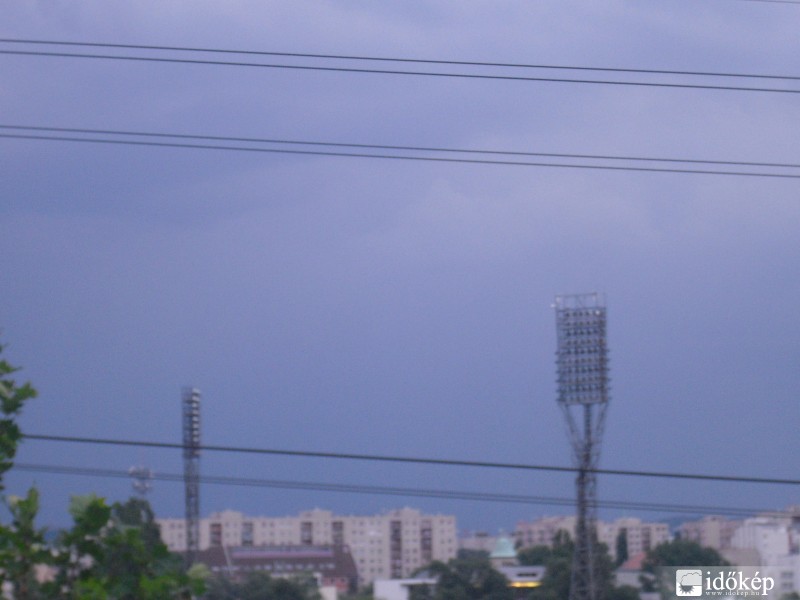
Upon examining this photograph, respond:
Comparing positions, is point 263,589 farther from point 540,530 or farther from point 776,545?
point 540,530

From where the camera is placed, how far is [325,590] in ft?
39.8

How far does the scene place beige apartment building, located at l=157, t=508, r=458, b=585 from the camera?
1559 centimetres

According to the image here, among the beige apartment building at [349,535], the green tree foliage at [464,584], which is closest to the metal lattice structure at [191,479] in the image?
the beige apartment building at [349,535]

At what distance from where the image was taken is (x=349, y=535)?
16.2 meters

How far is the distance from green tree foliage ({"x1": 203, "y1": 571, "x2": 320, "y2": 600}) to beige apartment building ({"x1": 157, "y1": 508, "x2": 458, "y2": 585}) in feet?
12.2

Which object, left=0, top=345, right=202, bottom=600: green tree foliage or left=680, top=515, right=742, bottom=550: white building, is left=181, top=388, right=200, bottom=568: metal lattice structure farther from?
left=680, top=515, right=742, bottom=550: white building

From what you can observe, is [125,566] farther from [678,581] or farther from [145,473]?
[678,581]

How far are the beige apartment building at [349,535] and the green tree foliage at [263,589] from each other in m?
3.71

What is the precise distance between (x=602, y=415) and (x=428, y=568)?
29.9ft

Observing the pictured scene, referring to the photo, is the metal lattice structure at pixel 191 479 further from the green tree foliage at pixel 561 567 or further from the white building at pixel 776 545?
the white building at pixel 776 545

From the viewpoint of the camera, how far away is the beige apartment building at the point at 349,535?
1559cm

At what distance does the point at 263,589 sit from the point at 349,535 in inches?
216

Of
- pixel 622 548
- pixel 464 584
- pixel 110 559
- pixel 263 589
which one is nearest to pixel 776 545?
pixel 464 584

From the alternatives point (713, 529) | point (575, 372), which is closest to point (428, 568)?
point (713, 529)
